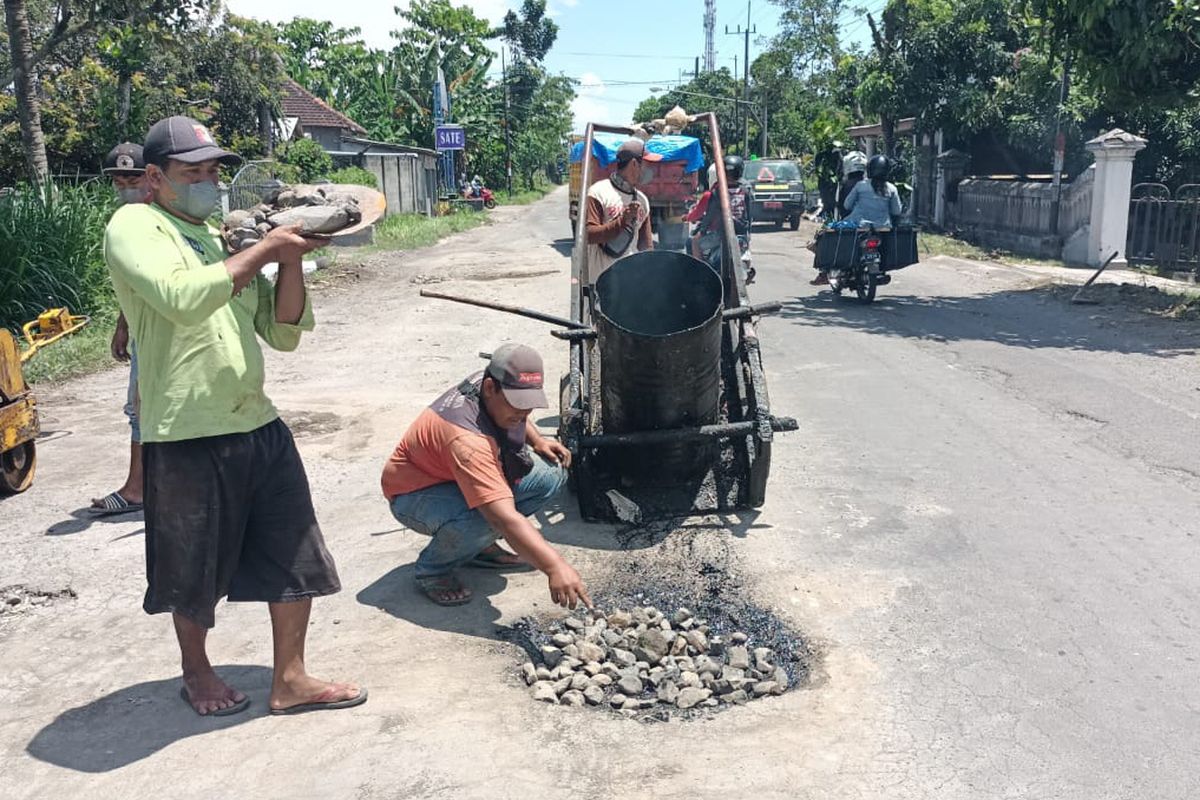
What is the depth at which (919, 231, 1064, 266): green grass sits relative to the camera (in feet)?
59.4

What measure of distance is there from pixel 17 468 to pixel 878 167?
30.2ft

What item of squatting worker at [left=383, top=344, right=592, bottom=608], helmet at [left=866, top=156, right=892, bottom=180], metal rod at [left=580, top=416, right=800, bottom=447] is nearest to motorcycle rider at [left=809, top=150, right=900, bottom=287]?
helmet at [left=866, top=156, right=892, bottom=180]

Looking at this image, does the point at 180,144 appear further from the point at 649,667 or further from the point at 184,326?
the point at 649,667

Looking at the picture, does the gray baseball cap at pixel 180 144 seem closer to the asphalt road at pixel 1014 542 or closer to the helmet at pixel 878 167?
the asphalt road at pixel 1014 542

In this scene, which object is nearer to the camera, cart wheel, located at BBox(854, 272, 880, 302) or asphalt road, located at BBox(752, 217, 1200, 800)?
asphalt road, located at BBox(752, 217, 1200, 800)

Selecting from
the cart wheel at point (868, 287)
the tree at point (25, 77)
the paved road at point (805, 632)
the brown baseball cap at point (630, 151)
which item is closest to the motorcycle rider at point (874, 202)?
the cart wheel at point (868, 287)

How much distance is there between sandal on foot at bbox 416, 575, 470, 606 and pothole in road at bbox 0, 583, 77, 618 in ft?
5.05

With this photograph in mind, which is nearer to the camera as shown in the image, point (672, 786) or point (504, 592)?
point (672, 786)

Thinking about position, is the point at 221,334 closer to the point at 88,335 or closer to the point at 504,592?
the point at 504,592

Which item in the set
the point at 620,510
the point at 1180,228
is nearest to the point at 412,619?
the point at 620,510

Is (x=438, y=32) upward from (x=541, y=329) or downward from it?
upward

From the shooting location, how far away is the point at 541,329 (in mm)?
11422

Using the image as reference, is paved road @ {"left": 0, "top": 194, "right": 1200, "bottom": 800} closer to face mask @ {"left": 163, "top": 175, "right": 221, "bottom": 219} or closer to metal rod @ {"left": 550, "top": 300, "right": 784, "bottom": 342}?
metal rod @ {"left": 550, "top": 300, "right": 784, "bottom": 342}

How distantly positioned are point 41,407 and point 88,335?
9.14ft
